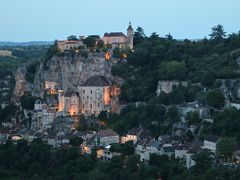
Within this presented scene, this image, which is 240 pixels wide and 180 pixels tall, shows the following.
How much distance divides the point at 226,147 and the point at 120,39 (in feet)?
85.4

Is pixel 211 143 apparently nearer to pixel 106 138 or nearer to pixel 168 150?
pixel 168 150

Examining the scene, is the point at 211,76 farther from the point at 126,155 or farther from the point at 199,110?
the point at 126,155

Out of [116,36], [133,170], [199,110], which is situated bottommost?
[133,170]

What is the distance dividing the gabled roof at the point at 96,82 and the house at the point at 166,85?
472 cm

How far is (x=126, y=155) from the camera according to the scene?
160 ft

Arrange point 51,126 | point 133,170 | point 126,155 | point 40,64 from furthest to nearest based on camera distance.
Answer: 1. point 40,64
2. point 51,126
3. point 126,155
4. point 133,170

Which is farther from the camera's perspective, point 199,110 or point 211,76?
point 211,76

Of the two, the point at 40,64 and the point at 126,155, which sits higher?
the point at 40,64

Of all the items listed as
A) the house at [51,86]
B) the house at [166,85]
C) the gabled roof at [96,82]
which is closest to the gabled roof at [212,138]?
the house at [166,85]

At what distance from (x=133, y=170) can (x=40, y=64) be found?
2505 cm

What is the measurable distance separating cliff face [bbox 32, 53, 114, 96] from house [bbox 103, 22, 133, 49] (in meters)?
3.57

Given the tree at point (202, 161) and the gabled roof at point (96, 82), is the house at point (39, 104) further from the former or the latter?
the tree at point (202, 161)

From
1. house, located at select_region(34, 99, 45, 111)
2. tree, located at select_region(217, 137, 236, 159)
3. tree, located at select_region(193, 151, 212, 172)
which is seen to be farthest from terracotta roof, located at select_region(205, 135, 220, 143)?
house, located at select_region(34, 99, 45, 111)

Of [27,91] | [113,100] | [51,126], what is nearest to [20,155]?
[51,126]
